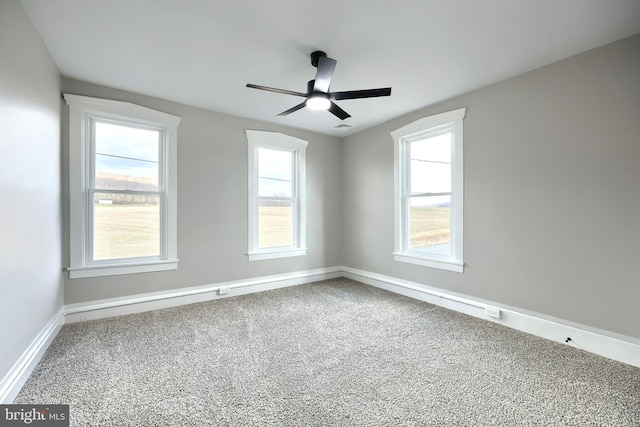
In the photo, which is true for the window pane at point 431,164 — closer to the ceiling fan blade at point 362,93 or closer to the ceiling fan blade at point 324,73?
the ceiling fan blade at point 362,93

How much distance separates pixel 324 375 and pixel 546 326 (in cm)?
224

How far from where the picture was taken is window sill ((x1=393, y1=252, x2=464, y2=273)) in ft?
11.5

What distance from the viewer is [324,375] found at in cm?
211

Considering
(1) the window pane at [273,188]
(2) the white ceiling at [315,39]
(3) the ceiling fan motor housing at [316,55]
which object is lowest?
(1) the window pane at [273,188]

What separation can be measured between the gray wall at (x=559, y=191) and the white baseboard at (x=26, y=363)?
402 cm

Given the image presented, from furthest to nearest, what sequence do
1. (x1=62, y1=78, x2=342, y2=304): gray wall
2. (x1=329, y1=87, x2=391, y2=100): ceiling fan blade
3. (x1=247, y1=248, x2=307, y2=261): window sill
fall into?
(x1=247, y1=248, x2=307, y2=261): window sill, (x1=62, y1=78, x2=342, y2=304): gray wall, (x1=329, y1=87, x2=391, y2=100): ceiling fan blade

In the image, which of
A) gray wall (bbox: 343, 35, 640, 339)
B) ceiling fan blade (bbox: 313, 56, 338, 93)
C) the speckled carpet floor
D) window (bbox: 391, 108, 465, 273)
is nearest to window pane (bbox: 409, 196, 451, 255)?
window (bbox: 391, 108, 465, 273)

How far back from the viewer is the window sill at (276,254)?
4304 mm

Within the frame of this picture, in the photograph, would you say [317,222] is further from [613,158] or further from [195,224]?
[613,158]

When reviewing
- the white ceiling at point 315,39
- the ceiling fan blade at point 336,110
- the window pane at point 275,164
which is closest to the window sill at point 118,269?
the window pane at point 275,164

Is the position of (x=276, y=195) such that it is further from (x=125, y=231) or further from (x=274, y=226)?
(x=125, y=231)

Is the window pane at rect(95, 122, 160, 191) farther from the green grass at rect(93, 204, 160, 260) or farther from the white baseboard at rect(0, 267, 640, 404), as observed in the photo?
the white baseboard at rect(0, 267, 640, 404)

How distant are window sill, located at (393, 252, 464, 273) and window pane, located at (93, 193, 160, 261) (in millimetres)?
3357

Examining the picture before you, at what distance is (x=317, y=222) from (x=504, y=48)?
345cm
